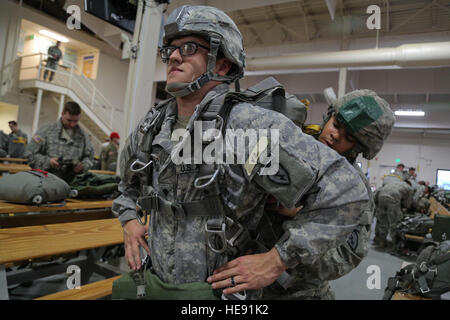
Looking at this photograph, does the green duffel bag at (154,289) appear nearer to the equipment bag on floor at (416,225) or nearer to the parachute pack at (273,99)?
the parachute pack at (273,99)

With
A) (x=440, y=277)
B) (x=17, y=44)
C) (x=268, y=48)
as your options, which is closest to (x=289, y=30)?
(x=268, y=48)

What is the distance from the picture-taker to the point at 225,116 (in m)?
1.00

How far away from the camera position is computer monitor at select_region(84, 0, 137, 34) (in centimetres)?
270

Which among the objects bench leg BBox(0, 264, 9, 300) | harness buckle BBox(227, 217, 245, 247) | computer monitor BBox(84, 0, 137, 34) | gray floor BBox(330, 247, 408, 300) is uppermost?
computer monitor BBox(84, 0, 137, 34)

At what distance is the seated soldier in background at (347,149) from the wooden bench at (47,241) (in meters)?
1.29

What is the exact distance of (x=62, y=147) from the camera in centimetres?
380

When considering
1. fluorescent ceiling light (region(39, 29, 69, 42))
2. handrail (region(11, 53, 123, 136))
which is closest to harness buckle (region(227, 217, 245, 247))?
handrail (region(11, 53, 123, 136))

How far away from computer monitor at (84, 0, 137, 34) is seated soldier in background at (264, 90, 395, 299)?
95.5 inches

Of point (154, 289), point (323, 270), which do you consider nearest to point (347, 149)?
point (323, 270)

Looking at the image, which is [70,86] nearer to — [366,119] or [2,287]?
[2,287]

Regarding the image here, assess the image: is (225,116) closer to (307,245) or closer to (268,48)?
(307,245)

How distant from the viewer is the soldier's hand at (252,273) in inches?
35.5

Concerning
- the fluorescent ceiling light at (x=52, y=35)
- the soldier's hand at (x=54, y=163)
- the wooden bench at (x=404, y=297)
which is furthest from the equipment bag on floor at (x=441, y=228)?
the fluorescent ceiling light at (x=52, y=35)

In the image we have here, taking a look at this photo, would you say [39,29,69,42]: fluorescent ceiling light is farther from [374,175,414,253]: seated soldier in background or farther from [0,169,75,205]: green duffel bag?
[374,175,414,253]: seated soldier in background
